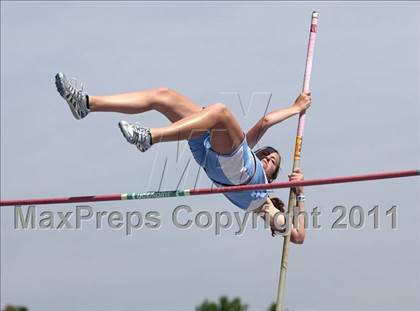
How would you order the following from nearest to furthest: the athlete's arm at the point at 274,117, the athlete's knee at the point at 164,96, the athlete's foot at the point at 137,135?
the athlete's foot at the point at 137,135, the athlete's knee at the point at 164,96, the athlete's arm at the point at 274,117

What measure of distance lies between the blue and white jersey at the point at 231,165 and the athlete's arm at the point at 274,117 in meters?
0.26

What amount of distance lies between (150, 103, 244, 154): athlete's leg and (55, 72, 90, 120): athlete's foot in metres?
0.55

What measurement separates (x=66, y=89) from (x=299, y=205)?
92.5 inches

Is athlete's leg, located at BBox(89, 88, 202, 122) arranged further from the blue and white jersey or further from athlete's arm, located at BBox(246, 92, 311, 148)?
athlete's arm, located at BBox(246, 92, 311, 148)

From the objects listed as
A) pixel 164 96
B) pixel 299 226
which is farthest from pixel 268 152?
pixel 164 96

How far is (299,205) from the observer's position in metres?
11.2

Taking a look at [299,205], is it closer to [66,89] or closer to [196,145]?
[196,145]

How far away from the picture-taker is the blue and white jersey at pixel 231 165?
10.7m

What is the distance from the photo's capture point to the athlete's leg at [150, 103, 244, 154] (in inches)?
392

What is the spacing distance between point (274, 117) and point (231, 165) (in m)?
0.63

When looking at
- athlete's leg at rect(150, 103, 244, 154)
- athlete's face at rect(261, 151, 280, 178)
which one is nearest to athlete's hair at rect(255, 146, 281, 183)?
athlete's face at rect(261, 151, 280, 178)

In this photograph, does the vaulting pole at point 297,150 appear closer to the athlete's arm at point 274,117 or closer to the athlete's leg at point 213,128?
the athlete's arm at point 274,117

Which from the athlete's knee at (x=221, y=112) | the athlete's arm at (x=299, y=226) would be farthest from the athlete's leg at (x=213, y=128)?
the athlete's arm at (x=299, y=226)

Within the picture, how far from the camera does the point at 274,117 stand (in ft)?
36.4
